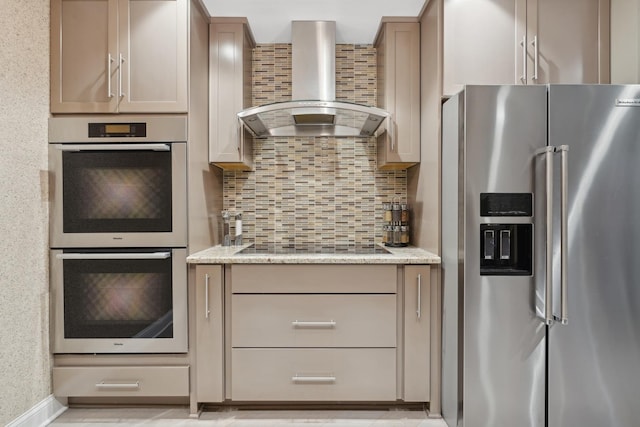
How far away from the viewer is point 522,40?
2037 mm

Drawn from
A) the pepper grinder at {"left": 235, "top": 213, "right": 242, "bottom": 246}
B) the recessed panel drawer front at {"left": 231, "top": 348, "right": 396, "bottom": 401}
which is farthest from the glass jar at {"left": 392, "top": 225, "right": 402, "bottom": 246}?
the pepper grinder at {"left": 235, "top": 213, "right": 242, "bottom": 246}

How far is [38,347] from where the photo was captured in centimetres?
194

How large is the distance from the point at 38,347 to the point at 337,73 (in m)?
2.47

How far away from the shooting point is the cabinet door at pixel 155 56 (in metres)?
2.03

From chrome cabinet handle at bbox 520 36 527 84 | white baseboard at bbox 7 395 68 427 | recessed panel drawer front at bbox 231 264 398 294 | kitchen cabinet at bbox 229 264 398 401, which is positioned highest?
chrome cabinet handle at bbox 520 36 527 84

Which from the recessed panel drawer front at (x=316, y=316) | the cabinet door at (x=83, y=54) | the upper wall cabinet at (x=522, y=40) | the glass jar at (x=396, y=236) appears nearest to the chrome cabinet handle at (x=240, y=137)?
the cabinet door at (x=83, y=54)

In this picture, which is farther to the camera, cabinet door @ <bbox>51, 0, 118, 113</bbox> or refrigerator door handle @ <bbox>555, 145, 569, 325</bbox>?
cabinet door @ <bbox>51, 0, 118, 113</bbox>

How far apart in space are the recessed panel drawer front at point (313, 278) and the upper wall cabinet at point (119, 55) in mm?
975

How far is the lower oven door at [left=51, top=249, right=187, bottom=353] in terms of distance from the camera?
6.61 feet

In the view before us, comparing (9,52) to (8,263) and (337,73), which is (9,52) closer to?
(8,263)

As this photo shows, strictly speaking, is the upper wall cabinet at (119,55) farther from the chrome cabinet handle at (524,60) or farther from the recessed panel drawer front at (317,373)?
the chrome cabinet handle at (524,60)

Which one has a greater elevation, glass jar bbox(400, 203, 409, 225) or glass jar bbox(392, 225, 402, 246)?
glass jar bbox(400, 203, 409, 225)

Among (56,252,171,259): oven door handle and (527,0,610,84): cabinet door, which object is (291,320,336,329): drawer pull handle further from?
(527,0,610,84): cabinet door

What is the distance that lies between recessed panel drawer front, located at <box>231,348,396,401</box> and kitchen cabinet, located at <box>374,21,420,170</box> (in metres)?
1.20
